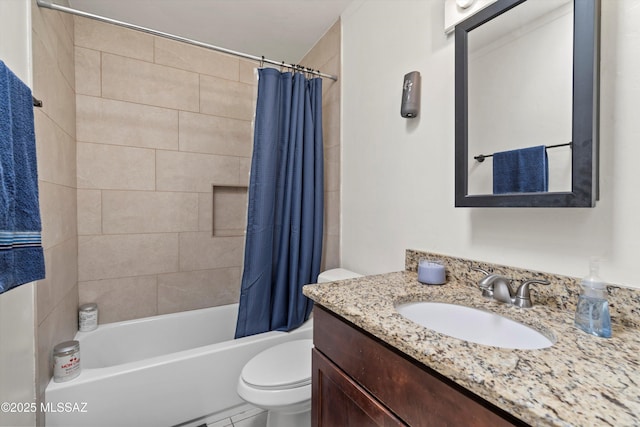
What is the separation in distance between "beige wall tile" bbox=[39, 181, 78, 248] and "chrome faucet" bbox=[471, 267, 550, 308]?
1.71 metres

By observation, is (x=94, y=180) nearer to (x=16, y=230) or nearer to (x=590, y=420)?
(x=16, y=230)

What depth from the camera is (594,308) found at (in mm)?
615

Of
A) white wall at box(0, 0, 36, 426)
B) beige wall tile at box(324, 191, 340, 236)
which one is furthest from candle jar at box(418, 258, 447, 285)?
white wall at box(0, 0, 36, 426)

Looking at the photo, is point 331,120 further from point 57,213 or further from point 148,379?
point 148,379

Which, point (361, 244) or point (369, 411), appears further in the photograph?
point (361, 244)

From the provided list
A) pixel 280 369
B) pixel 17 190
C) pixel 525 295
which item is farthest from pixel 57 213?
pixel 525 295

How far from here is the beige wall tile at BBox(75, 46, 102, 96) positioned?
5.58ft

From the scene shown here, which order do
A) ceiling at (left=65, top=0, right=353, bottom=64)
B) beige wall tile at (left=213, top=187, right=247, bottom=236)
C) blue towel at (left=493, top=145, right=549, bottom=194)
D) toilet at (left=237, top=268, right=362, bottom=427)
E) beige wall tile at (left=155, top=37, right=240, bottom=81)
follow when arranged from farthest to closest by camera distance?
1. beige wall tile at (left=213, top=187, right=247, bottom=236)
2. beige wall tile at (left=155, top=37, right=240, bottom=81)
3. ceiling at (left=65, top=0, right=353, bottom=64)
4. toilet at (left=237, top=268, right=362, bottom=427)
5. blue towel at (left=493, top=145, right=549, bottom=194)

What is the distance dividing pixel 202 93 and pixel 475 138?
1913 millimetres

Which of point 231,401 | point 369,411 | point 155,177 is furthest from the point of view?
point 155,177

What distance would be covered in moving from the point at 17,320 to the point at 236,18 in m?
1.87

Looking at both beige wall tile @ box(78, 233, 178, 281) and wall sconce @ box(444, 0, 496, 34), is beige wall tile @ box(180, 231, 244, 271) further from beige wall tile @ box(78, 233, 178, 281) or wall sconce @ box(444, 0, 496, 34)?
wall sconce @ box(444, 0, 496, 34)

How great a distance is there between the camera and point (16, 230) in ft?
2.27

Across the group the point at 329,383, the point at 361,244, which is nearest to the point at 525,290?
the point at 329,383
